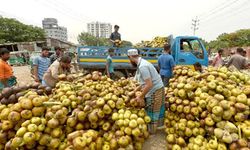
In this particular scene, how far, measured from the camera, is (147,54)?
27.4ft

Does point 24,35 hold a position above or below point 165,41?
above

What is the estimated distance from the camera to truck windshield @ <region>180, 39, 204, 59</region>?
7984mm

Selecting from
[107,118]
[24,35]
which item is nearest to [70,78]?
[107,118]

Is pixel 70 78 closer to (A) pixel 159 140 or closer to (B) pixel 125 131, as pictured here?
(B) pixel 125 131

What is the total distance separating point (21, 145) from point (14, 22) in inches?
1846

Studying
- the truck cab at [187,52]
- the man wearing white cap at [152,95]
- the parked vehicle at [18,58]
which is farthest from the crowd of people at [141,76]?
the parked vehicle at [18,58]

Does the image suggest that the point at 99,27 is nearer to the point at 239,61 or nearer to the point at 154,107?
the point at 239,61

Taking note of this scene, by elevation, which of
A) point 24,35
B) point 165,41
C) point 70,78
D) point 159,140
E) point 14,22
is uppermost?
point 14,22

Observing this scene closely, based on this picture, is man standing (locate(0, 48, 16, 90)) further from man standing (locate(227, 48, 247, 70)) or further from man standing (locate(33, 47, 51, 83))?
man standing (locate(227, 48, 247, 70))

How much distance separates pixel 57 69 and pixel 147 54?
5.11 metres

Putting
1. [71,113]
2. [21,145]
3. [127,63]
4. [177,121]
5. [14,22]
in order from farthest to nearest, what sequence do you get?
1. [14,22]
2. [127,63]
3. [177,121]
4. [71,113]
5. [21,145]

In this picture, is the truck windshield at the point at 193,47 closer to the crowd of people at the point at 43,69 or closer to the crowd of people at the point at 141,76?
the crowd of people at the point at 141,76

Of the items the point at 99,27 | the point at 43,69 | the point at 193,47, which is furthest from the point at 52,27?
the point at 43,69

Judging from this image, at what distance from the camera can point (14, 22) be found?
41.1m
